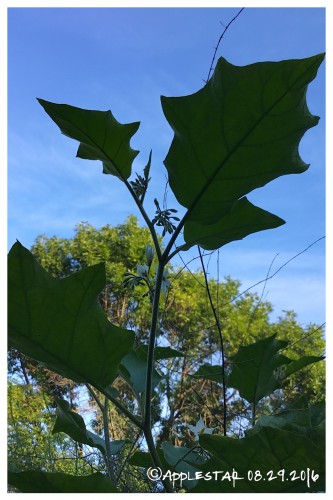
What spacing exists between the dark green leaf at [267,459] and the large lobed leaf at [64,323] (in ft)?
0.42

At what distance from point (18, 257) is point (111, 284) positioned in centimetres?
541

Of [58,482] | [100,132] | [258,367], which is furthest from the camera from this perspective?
[258,367]

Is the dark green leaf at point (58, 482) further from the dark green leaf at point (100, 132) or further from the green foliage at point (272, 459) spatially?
the dark green leaf at point (100, 132)

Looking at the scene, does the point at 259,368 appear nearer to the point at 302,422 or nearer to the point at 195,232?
the point at 302,422

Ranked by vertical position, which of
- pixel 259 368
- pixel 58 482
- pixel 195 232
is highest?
pixel 195 232

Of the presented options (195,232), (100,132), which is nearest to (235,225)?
(195,232)

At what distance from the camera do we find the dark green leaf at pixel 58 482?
1.42 feet

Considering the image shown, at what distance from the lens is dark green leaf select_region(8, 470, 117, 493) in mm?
433

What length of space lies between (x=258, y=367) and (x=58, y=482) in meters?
0.40

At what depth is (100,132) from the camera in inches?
22.5

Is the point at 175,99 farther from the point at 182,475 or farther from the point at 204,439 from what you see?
the point at 182,475

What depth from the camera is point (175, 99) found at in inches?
20.5

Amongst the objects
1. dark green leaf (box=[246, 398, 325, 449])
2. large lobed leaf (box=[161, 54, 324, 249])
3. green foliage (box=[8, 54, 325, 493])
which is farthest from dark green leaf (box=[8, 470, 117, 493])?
large lobed leaf (box=[161, 54, 324, 249])
